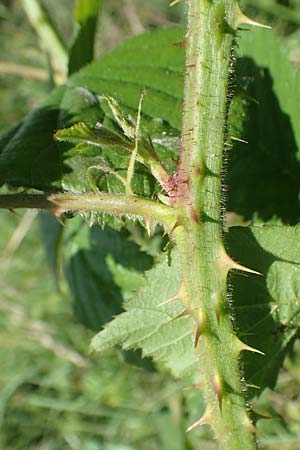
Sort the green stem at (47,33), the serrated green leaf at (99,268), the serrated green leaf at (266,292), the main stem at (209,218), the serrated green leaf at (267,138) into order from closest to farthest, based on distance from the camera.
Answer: the main stem at (209,218) < the serrated green leaf at (266,292) < the serrated green leaf at (267,138) < the serrated green leaf at (99,268) < the green stem at (47,33)

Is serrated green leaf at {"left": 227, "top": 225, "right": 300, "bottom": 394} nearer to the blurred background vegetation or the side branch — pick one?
the side branch

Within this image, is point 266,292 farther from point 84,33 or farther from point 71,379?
point 71,379

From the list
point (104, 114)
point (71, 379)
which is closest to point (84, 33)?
point (104, 114)

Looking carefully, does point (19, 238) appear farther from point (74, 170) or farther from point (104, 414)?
point (74, 170)

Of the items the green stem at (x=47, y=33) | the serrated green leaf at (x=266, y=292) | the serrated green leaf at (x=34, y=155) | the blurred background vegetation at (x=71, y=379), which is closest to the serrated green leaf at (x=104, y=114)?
the serrated green leaf at (x=34, y=155)

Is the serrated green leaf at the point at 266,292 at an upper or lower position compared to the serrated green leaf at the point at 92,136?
lower

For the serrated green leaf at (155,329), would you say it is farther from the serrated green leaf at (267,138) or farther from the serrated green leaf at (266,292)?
the serrated green leaf at (267,138)

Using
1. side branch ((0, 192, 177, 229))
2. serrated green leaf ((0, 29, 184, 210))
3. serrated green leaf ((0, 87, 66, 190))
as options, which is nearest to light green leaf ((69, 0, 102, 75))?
serrated green leaf ((0, 29, 184, 210))
